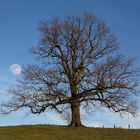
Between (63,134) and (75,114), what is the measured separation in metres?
9.59

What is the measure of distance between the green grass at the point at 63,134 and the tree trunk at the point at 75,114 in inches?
137

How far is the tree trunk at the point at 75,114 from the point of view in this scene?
51.2 m

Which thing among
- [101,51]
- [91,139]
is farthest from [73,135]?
[101,51]

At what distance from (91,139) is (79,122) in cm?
1324

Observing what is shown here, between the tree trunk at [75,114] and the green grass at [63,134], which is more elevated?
the tree trunk at [75,114]

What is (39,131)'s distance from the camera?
44.6 meters

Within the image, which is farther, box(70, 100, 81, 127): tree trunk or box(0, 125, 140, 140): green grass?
box(70, 100, 81, 127): tree trunk

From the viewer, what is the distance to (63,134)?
138ft

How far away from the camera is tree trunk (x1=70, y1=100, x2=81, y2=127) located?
168 ft

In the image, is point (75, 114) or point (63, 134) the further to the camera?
point (75, 114)

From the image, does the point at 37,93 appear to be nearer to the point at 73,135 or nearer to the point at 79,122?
the point at 79,122

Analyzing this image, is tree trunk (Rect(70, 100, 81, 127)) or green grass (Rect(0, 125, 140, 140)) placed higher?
tree trunk (Rect(70, 100, 81, 127))

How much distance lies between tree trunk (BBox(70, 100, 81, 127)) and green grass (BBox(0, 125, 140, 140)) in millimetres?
3482

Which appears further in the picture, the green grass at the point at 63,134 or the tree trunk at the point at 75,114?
the tree trunk at the point at 75,114
